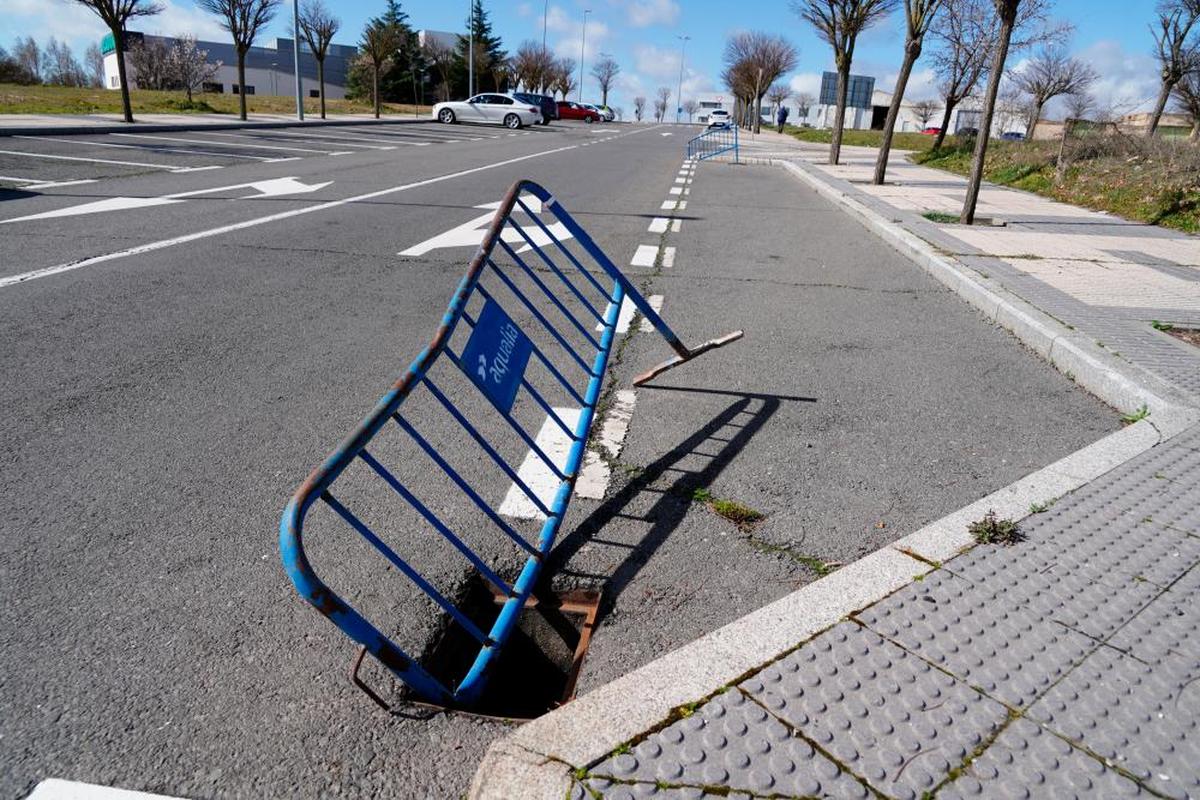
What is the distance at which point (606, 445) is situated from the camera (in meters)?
3.98

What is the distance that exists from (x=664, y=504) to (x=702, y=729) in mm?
1452

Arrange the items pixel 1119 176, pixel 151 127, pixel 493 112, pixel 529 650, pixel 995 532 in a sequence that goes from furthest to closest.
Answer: pixel 493 112 < pixel 151 127 < pixel 1119 176 < pixel 995 532 < pixel 529 650

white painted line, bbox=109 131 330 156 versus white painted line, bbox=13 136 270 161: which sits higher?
white painted line, bbox=109 131 330 156

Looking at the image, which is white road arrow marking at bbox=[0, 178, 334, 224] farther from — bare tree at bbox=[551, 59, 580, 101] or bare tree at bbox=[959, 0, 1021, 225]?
bare tree at bbox=[551, 59, 580, 101]

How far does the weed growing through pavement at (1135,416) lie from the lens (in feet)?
14.5

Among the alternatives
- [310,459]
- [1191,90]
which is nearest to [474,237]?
[310,459]

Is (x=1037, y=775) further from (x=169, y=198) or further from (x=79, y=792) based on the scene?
(x=169, y=198)

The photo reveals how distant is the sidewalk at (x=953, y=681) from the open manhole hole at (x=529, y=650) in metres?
0.50

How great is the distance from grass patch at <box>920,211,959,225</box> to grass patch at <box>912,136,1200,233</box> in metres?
3.33

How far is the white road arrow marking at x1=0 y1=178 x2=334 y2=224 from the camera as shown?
8930mm

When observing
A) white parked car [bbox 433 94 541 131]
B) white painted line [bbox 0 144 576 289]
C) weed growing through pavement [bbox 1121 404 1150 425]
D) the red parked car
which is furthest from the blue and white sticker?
the red parked car

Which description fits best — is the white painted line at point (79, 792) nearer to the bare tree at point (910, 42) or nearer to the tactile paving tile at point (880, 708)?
the tactile paving tile at point (880, 708)

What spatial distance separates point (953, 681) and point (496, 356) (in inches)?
72.3

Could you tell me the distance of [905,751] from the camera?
198 cm
